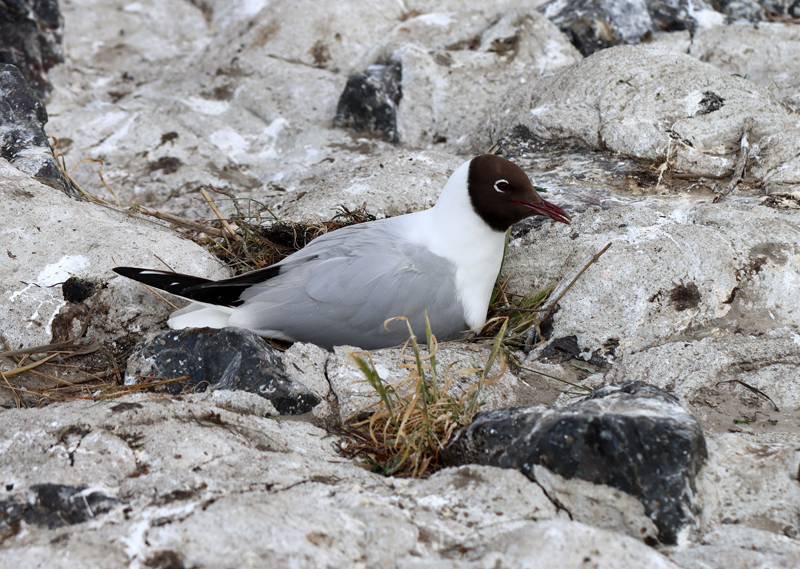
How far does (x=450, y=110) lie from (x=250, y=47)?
2.06 metres

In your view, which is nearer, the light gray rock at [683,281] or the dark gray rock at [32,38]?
the light gray rock at [683,281]

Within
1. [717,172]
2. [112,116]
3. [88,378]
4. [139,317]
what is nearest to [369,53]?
[112,116]

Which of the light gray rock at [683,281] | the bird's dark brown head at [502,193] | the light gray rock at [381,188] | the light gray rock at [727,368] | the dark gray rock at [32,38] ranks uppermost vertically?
the dark gray rock at [32,38]

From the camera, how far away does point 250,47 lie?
592cm

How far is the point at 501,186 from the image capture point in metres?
2.86

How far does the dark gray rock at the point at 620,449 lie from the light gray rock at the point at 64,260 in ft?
6.01

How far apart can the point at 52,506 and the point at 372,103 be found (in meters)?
4.08

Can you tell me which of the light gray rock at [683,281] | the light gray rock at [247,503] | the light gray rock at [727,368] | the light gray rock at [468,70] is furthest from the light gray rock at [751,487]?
the light gray rock at [468,70]

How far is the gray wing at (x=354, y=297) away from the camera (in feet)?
8.85

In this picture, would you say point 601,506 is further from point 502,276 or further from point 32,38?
point 32,38

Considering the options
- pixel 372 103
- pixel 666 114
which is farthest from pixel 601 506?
pixel 372 103

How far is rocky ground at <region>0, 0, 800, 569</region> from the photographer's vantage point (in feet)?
4.95

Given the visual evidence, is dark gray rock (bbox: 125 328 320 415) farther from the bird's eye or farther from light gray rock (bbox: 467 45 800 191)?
light gray rock (bbox: 467 45 800 191)

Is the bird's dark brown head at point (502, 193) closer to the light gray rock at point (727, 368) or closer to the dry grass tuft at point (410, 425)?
the light gray rock at point (727, 368)
